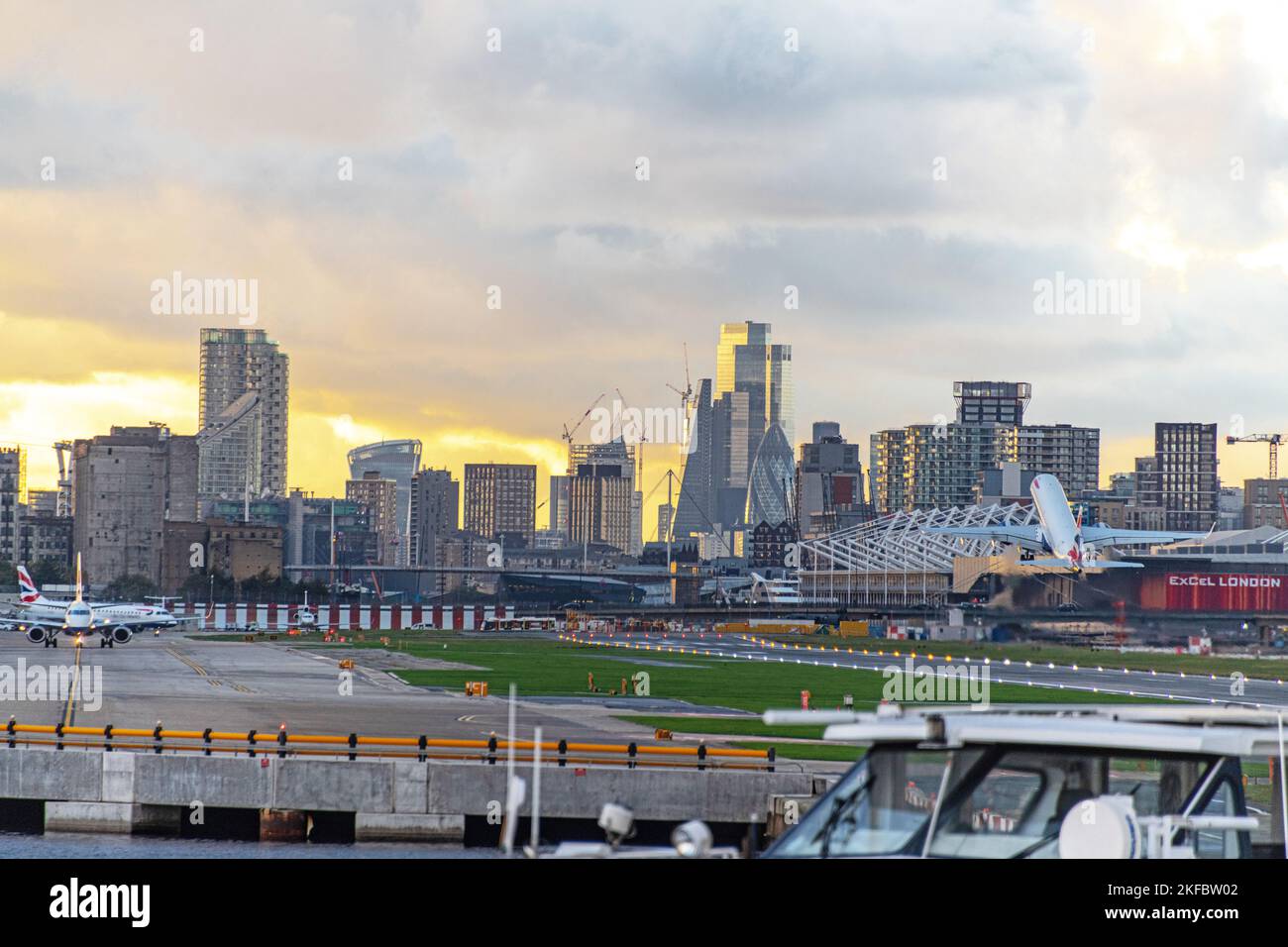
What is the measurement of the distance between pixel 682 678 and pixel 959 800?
82.9m

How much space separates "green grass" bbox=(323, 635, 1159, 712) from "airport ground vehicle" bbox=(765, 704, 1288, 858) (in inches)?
2206

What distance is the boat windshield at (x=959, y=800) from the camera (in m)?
11.7

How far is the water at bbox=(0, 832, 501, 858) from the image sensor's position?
36.2 m

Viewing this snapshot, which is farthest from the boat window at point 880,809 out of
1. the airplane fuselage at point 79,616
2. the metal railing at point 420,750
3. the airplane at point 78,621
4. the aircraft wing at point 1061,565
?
the aircraft wing at point 1061,565

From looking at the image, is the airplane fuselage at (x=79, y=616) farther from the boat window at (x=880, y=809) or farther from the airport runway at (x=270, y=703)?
the boat window at (x=880, y=809)

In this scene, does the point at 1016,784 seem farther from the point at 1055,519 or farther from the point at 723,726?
the point at 1055,519

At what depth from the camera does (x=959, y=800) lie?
11.7 meters

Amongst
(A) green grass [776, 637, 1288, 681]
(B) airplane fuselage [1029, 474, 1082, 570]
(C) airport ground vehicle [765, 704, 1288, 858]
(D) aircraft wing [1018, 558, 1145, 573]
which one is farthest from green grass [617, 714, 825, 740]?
(B) airplane fuselage [1029, 474, 1082, 570]

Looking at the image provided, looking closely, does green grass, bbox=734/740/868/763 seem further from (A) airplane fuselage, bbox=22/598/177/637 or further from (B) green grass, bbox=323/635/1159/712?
(A) airplane fuselage, bbox=22/598/177/637
